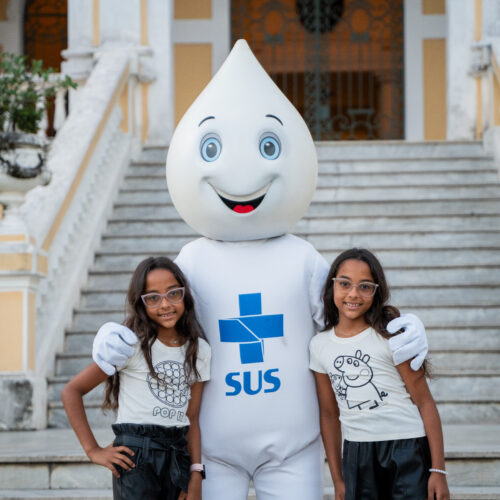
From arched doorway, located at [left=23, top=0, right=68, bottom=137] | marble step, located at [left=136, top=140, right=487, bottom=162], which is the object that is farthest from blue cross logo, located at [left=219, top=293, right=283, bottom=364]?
arched doorway, located at [left=23, top=0, right=68, bottom=137]

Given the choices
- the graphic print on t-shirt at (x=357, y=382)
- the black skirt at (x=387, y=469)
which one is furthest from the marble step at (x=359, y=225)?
the black skirt at (x=387, y=469)

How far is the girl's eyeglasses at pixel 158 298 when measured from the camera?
3.28 meters

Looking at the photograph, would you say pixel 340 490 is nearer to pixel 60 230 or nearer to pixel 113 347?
pixel 113 347

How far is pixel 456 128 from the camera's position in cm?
968

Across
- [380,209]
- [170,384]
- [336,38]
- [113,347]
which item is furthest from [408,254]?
[336,38]

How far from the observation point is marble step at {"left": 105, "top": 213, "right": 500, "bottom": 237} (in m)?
7.87

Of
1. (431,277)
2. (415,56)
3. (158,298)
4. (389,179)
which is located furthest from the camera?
(415,56)

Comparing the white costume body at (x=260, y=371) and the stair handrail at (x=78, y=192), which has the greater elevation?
the stair handrail at (x=78, y=192)

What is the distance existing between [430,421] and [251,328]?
70cm

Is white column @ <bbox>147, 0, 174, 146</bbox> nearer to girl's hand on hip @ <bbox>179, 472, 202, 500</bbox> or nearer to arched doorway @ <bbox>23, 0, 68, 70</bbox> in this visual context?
arched doorway @ <bbox>23, 0, 68, 70</bbox>

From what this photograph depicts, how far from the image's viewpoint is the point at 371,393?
323 cm

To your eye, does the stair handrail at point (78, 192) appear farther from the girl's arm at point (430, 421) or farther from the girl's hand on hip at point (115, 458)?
the girl's arm at point (430, 421)

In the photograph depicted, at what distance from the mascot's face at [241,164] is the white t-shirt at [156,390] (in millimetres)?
532

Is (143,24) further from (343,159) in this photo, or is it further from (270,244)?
(270,244)
